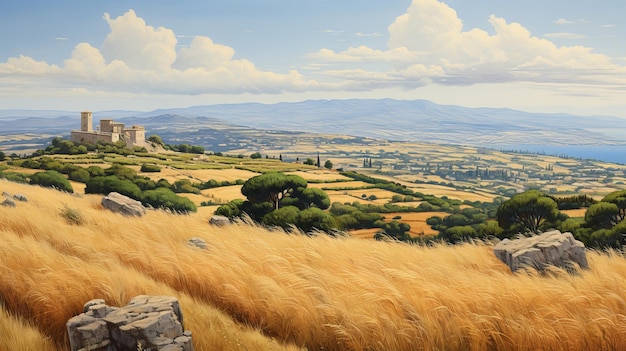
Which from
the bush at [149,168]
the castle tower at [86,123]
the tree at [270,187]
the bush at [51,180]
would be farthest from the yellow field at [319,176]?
the castle tower at [86,123]

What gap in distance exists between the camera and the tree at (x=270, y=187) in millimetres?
25891

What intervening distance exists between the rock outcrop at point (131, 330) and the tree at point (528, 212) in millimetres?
16493

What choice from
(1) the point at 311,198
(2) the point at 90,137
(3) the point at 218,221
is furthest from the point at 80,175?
(2) the point at 90,137

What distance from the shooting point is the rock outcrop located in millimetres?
7496

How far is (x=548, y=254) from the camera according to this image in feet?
45.8

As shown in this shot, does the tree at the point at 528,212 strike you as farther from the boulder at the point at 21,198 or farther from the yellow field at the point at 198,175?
the yellow field at the point at 198,175

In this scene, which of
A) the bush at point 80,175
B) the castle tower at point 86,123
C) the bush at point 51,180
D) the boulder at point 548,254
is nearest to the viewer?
the boulder at point 548,254

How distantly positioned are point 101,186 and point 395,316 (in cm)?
2979

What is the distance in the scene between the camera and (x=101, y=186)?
115 ft

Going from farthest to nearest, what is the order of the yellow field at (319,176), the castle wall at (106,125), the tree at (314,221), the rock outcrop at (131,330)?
the castle wall at (106,125) → the yellow field at (319,176) → the tree at (314,221) → the rock outcrop at (131,330)

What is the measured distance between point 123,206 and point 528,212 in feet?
55.8

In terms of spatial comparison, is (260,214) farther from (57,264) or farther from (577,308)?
(577,308)

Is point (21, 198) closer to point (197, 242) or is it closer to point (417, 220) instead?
point (197, 242)

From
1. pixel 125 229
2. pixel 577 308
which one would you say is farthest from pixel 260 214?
pixel 577 308
